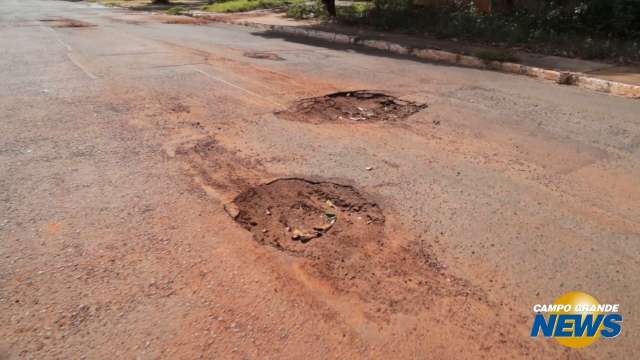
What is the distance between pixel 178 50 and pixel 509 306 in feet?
33.6

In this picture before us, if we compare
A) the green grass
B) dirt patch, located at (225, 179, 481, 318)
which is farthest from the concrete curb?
the green grass

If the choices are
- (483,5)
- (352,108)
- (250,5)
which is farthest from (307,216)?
(250,5)

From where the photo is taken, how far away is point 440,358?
2219mm

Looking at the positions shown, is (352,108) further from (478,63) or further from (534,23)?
(534,23)

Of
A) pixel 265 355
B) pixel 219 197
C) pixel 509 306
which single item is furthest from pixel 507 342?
pixel 219 197

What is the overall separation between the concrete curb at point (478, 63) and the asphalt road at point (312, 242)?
22.8 inches

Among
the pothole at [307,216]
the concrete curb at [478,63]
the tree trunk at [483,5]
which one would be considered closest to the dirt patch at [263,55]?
the concrete curb at [478,63]

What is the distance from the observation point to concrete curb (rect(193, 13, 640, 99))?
7.25 meters

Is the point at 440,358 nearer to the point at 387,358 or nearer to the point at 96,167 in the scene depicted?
the point at 387,358

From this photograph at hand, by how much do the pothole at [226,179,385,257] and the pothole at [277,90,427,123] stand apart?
2.07m

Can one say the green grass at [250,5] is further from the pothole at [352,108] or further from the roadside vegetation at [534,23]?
the pothole at [352,108]

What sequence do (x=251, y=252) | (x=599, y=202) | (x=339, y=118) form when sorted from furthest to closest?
(x=339, y=118) → (x=599, y=202) → (x=251, y=252)

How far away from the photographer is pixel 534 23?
37.9 feet

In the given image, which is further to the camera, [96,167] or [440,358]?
[96,167]
